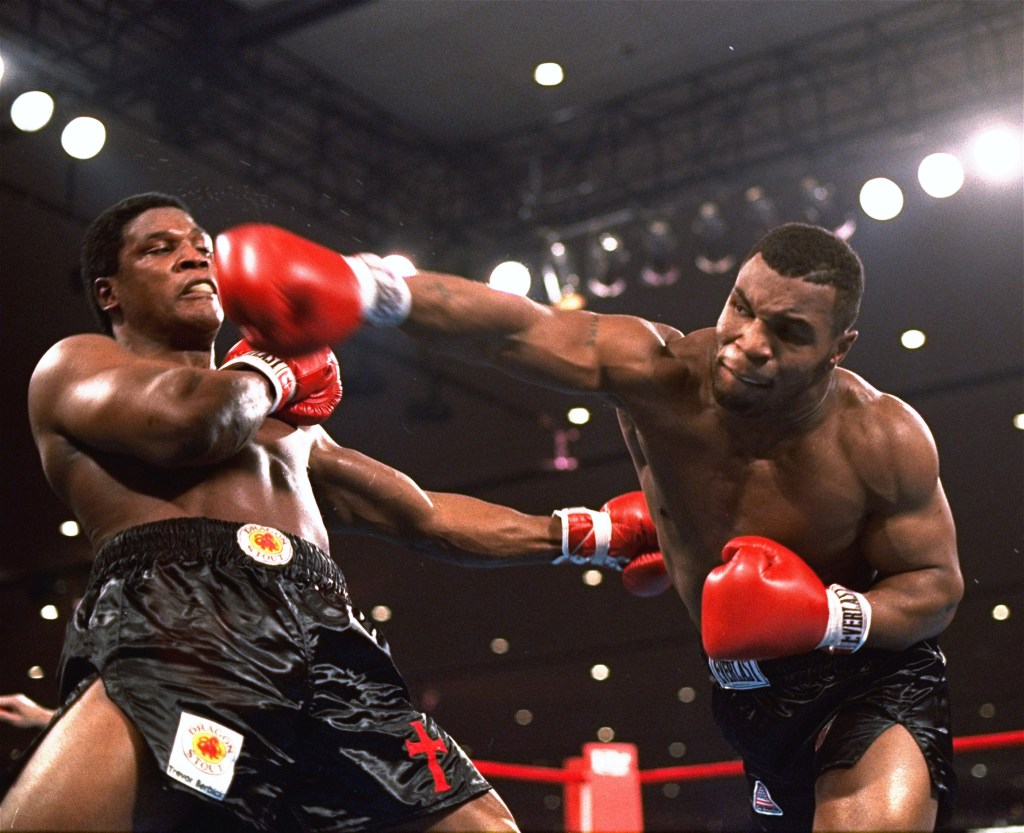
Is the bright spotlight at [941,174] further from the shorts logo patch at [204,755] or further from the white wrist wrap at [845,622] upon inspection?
the shorts logo patch at [204,755]

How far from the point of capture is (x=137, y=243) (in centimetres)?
217

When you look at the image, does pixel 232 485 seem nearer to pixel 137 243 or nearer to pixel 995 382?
pixel 137 243

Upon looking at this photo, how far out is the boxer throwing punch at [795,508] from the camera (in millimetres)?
1977

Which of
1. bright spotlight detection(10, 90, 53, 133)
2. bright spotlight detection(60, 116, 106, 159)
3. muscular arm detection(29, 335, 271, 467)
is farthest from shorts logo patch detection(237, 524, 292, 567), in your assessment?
bright spotlight detection(10, 90, 53, 133)

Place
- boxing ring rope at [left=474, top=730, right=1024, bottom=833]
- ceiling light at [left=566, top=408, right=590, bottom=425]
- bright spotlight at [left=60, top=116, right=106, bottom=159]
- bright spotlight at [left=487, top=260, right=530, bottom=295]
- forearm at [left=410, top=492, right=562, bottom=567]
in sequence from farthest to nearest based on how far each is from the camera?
ceiling light at [left=566, top=408, right=590, bottom=425], bright spotlight at [left=487, top=260, right=530, bottom=295], bright spotlight at [left=60, top=116, right=106, bottom=159], boxing ring rope at [left=474, top=730, right=1024, bottom=833], forearm at [left=410, top=492, right=562, bottom=567]

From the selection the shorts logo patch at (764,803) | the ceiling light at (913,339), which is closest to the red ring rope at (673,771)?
the shorts logo patch at (764,803)

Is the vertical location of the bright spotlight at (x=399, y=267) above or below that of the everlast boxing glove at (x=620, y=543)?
above

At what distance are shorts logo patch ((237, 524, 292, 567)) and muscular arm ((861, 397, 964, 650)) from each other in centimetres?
92

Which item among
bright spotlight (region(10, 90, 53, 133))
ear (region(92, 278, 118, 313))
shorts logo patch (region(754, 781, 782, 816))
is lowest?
shorts logo patch (region(754, 781, 782, 816))

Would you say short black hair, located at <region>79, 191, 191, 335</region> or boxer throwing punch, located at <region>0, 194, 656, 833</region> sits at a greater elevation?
short black hair, located at <region>79, 191, 191, 335</region>

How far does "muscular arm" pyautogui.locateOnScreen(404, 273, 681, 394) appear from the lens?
1856mm

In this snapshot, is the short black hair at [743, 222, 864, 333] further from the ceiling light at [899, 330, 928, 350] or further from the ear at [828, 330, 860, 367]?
the ceiling light at [899, 330, 928, 350]

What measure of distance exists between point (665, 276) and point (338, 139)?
1607mm

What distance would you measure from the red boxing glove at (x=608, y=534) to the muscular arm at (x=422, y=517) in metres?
0.03
